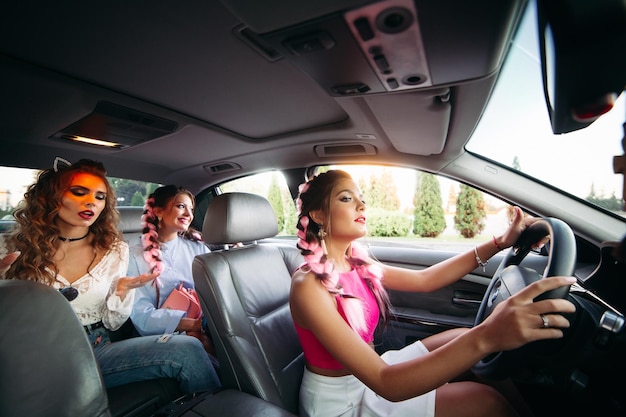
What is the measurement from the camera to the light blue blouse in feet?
7.22

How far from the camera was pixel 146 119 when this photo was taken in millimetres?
2150

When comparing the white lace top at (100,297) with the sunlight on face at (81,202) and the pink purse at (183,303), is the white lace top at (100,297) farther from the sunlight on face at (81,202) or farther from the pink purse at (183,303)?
the pink purse at (183,303)

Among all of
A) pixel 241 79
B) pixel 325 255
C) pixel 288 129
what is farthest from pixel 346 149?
pixel 325 255

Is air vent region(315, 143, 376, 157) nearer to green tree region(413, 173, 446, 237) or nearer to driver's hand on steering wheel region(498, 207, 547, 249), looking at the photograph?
driver's hand on steering wheel region(498, 207, 547, 249)

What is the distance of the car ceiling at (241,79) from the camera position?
109 cm

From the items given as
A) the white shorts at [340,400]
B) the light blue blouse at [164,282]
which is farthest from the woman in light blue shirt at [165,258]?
the white shorts at [340,400]

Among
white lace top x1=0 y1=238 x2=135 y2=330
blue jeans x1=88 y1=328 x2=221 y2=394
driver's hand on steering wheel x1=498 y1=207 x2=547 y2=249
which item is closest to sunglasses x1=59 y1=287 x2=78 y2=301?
white lace top x1=0 y1=238 x2=135 y2=330

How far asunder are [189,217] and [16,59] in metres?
1.67

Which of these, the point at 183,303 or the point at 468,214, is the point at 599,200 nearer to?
the point at 468,214

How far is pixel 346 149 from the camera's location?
2.62 metres

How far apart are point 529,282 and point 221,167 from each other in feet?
9.25

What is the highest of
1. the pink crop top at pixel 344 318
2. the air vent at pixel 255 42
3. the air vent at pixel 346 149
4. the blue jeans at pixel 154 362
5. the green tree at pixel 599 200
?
the air vent at pixel 255 42

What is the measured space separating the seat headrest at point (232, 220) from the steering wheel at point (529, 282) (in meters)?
1.41

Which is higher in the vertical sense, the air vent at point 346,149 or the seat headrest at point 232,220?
the air vent at point 346,149
